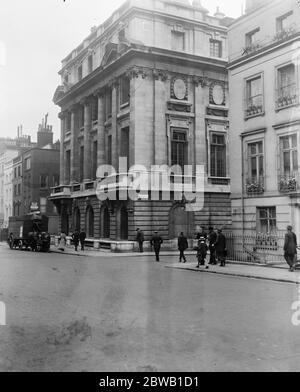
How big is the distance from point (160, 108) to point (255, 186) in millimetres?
13464

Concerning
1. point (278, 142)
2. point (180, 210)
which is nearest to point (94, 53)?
point (180, 210)

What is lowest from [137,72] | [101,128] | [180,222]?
[180,222]

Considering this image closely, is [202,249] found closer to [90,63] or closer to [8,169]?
[90,63]

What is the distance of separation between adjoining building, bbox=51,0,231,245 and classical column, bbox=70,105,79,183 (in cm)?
367

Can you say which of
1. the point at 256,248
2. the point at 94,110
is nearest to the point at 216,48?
the point at 94,110

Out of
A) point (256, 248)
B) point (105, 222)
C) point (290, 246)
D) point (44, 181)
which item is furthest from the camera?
point (44, 181)

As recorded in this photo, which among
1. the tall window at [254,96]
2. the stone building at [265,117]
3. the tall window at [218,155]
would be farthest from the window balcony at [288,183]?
the tall window at [218,155]

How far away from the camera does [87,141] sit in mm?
41188

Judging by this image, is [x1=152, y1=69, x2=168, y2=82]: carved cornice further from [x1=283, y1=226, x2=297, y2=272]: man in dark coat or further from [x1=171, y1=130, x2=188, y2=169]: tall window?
[x1=283, y1=226, x2=297, y2=272]: man in dark coat

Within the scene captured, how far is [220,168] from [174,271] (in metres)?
19.2

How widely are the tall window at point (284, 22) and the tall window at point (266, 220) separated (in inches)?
318
